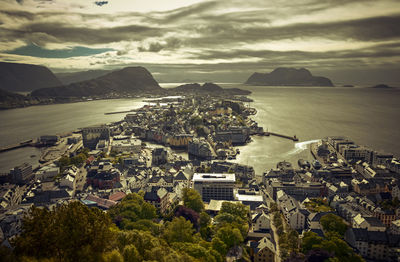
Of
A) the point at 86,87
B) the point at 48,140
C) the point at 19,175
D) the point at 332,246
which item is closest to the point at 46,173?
the point at 19,175

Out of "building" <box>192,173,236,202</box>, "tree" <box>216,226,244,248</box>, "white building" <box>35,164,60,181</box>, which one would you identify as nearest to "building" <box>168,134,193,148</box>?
"white building" <box>35,164,60,181</box>

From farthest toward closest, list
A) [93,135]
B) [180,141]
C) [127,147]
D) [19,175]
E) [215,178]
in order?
[93,135] → [180,141] → [127,147] → [19,175] → [215,178]

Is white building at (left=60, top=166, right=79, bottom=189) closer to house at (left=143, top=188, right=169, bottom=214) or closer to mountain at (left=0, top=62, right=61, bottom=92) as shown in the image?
house at (left=143, top=188, right=169, bottom=214)

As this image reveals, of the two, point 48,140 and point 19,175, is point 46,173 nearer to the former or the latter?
point 19,175

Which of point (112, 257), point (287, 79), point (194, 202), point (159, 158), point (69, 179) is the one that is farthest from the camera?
point (287, 79)

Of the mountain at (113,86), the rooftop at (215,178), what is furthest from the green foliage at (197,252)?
the mountain at (113,86)

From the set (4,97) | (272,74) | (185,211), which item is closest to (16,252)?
(185,211)
